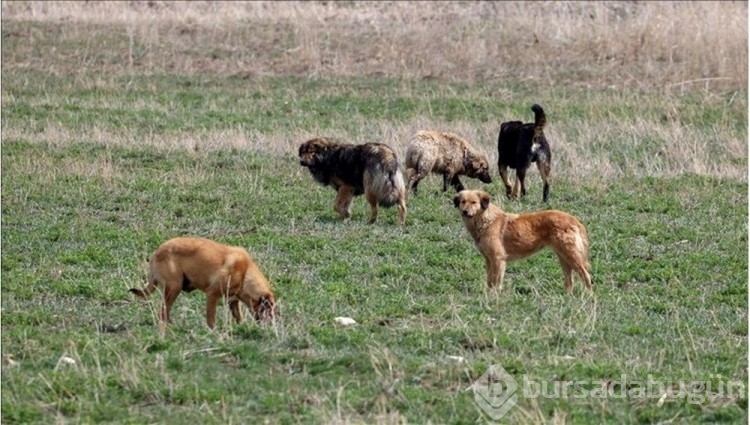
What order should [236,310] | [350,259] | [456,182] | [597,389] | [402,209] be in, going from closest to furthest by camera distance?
[597,389] → [236,310] → [350,259] → [402,209] → [456,182]

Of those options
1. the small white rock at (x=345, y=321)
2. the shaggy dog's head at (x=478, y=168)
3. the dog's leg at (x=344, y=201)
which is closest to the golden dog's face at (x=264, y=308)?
the small white rock at (x=345, y=321)

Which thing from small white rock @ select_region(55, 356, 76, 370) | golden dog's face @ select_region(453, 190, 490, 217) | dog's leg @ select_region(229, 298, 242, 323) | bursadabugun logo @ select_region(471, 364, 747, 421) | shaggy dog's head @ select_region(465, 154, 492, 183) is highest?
golden dog's face @ select_region(453, 190, 490, 217)

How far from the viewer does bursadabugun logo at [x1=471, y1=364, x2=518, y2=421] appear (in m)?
8.16

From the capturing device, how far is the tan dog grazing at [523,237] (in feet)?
38.2

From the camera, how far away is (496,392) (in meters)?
8.38

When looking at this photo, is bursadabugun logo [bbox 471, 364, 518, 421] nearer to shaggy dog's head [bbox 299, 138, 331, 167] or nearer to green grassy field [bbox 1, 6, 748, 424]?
green grassy field [bbox 1, 6, 748, 424]

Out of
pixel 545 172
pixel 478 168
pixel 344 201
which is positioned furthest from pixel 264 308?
pixel 478 168

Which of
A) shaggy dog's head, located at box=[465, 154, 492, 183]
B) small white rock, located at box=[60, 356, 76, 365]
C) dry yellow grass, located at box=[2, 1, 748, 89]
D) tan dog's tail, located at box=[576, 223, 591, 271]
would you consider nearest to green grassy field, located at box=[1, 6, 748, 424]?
small white rock, located at box=[60, 356, 76, 365]

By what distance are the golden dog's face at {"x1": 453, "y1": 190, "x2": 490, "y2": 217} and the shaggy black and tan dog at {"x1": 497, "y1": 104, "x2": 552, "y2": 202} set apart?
4025 mm

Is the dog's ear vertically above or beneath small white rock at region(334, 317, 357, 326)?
above

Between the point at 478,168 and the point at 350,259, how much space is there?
4362mm

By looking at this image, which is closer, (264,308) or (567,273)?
(264,308)

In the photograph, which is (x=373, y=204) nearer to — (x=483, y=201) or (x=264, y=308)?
(x=483, y=201)

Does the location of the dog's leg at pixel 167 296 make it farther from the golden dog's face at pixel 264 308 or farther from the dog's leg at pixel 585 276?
the dog's leg at pixel 585 276
